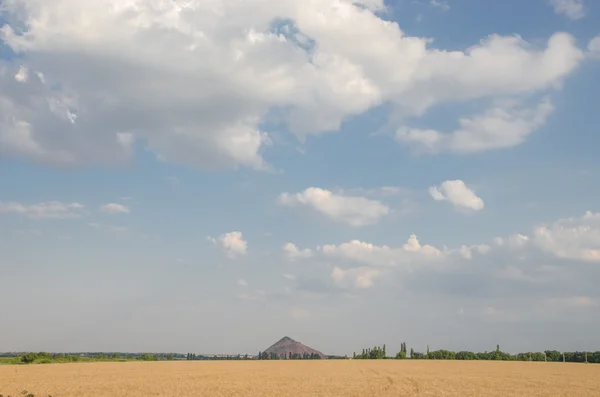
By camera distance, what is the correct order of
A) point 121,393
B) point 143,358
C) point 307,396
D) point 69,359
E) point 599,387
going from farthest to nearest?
point 143,358
point 69,359
point 599,387
point 121,393
point 307,396

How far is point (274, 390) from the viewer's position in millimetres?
56969

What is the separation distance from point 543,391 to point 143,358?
152329 mm

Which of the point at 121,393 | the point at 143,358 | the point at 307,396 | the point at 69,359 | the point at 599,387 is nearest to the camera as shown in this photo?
the point at 307,396

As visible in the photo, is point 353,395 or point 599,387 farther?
point 599,387

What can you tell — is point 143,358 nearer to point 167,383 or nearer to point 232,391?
point 167,383

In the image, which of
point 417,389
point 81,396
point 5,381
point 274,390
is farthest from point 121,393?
point 417,389

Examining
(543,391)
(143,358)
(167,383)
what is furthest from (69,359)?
(543,391)

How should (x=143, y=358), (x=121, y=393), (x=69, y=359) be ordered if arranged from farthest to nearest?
(x=143, y=358) < (x=69, y=359) < (x=121, y=393)

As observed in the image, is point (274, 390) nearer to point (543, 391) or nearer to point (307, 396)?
point (307, 396)

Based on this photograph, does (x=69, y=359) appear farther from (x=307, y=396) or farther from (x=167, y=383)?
(x=307, y=396)

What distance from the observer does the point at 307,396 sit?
50.9 meters

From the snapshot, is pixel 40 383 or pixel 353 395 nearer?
pixel 353 395

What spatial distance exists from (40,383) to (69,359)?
280 feet

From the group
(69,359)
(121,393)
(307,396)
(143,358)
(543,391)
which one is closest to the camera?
(307,396)
